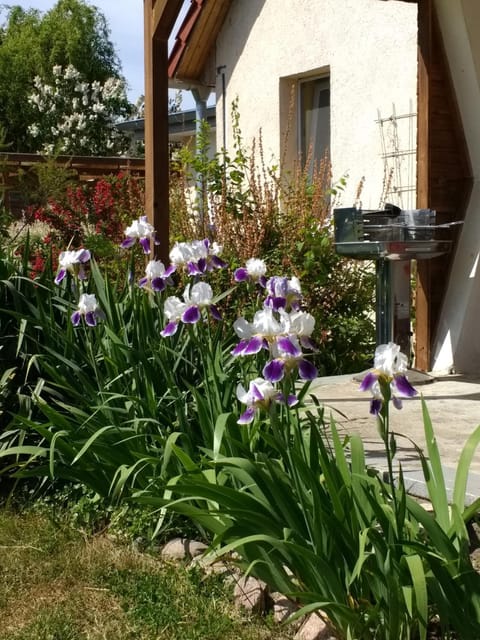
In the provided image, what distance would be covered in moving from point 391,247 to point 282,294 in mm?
2634

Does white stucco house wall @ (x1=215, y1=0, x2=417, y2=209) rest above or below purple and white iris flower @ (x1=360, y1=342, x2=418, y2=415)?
above

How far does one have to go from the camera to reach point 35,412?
13.1ft

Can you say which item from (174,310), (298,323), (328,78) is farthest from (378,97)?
(298,323)

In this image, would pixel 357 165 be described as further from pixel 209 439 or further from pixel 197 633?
pixel 197 633

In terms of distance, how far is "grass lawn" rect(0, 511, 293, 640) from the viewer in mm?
2623

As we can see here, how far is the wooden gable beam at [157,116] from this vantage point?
5.10 meters

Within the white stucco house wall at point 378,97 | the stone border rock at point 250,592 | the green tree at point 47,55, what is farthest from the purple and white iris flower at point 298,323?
the green tree at point 47,55

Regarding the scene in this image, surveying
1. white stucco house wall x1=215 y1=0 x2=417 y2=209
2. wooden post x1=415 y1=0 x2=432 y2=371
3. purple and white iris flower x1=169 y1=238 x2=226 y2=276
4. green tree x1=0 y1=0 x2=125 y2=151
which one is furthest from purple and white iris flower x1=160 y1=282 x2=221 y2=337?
green tree x1=0 y1=0 x2=125 y2=151

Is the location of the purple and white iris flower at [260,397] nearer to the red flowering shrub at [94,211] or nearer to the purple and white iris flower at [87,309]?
the purple and white iris flower at [87,309]

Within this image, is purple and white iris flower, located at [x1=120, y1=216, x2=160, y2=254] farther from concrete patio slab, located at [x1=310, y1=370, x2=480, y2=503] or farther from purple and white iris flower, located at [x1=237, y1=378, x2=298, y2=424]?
purple and white iris flower, located at [x1=237, y1=378, x2=298, y2=424]

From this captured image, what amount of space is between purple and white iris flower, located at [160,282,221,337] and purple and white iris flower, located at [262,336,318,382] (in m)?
0.62

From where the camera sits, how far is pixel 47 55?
33344mm

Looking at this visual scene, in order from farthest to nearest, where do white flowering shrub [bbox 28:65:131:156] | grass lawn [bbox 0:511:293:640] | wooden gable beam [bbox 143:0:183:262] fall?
white flowering shrub [bbox 28:65:131:156] → wooden gable beam [bbox 143:0:183:262] → grass lawn [bbox 0:511:293:640]

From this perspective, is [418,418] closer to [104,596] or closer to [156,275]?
[156,275]
